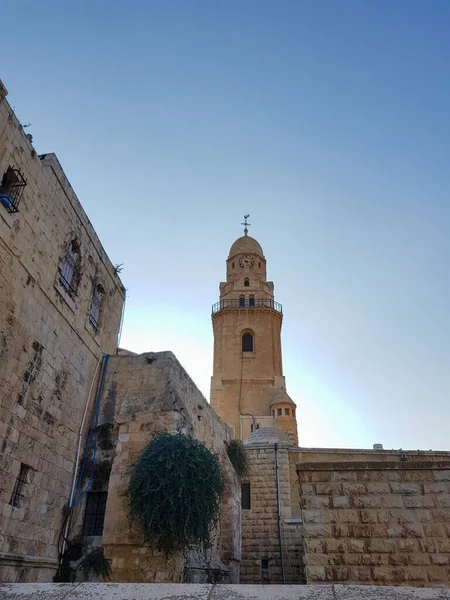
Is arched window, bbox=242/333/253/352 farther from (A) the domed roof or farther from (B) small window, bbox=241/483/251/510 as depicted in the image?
(B) small window, bbox=241/483/251/510

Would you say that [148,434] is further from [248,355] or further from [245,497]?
[248,355]

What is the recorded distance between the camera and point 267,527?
14.7 m

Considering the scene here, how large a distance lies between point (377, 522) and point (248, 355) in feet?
82.7

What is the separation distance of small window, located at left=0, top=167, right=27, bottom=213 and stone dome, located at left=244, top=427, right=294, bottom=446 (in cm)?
1247

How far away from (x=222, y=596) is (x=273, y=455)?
1325 centimetres

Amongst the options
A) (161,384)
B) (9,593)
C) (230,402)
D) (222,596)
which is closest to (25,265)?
(161,384)

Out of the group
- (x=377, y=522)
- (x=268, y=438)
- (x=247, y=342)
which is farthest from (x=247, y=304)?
(x=377, y=522)

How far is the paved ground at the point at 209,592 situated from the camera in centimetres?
320

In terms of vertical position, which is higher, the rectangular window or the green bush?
the green bush

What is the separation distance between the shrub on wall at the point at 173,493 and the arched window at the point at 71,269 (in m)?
3.56

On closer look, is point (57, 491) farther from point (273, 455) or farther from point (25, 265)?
point (273, 455)

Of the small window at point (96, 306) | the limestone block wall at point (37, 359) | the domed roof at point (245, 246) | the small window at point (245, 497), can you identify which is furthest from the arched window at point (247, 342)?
the limestone block wall at point (37, 359)

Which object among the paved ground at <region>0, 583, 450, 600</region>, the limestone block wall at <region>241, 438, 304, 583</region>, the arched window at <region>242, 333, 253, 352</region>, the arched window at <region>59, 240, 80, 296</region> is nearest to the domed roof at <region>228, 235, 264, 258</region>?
the arched window at <region>242, 333, 253, 352</region>

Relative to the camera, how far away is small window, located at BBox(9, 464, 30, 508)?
6887 mm
